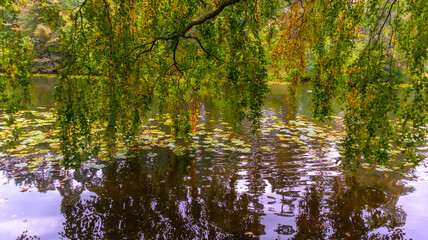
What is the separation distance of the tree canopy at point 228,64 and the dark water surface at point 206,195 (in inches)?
39.1

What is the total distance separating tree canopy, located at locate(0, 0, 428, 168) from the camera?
317 centimetres

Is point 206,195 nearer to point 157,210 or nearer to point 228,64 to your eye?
point 157,210

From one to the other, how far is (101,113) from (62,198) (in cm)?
172

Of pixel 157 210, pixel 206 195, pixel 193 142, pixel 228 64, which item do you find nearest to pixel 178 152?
pixel 193 142

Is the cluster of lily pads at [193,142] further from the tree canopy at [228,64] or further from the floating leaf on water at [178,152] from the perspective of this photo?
the tree canopy at [228,64]

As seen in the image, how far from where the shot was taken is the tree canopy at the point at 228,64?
3170mm

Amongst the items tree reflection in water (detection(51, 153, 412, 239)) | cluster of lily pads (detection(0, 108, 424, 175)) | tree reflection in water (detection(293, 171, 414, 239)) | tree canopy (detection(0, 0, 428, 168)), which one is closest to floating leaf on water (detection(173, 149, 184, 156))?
cluster of lily pads (detection(0, 108, 424, 175))

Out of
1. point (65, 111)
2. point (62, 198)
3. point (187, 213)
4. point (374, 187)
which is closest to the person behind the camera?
point (65, 111)

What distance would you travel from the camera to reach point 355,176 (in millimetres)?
5598

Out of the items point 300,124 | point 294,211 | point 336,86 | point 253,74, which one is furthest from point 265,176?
point 300,124

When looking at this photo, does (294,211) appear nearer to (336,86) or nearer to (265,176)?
(265,176)

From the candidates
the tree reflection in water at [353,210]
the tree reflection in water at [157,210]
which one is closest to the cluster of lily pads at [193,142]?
the tree reflection in water at [353,210]

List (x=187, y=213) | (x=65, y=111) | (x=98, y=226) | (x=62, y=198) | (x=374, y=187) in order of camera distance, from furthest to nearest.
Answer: (x=374, y=187), (x=62, y=198), (x=187, y=213), (x=98, y=226), (x=65, y=111)

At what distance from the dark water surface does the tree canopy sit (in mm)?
993
